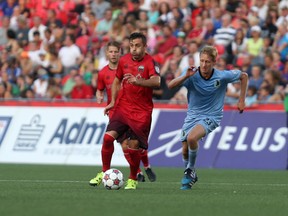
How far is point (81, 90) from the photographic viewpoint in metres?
24.2

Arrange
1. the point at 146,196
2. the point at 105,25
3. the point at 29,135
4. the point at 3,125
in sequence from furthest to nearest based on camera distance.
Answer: the point at 105,25, the point at 3,125, the point at 29,135, the point at 146,196

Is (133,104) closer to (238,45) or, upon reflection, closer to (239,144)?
(239,144)

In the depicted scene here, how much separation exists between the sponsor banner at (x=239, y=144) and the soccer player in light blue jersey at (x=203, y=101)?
706 cm

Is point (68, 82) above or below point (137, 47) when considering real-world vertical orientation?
below

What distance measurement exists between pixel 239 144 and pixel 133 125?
768cm

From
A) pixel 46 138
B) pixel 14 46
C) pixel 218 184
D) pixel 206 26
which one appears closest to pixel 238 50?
pixel 206 26

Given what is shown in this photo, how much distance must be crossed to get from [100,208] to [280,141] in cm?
1129

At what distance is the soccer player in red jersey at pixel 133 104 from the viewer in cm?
1346

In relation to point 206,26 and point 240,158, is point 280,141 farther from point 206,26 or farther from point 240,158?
point 206,26

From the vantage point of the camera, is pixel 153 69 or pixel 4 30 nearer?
pixel 153 69

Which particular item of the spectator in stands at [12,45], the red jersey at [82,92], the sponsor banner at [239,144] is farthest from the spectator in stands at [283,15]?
the spectator in stands at [12,45]

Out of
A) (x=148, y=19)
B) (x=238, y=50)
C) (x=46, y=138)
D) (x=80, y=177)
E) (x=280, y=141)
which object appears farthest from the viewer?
(x=148, y=19)

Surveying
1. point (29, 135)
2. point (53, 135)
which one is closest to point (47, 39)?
point (29, 135)

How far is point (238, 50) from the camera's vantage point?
2402cm
